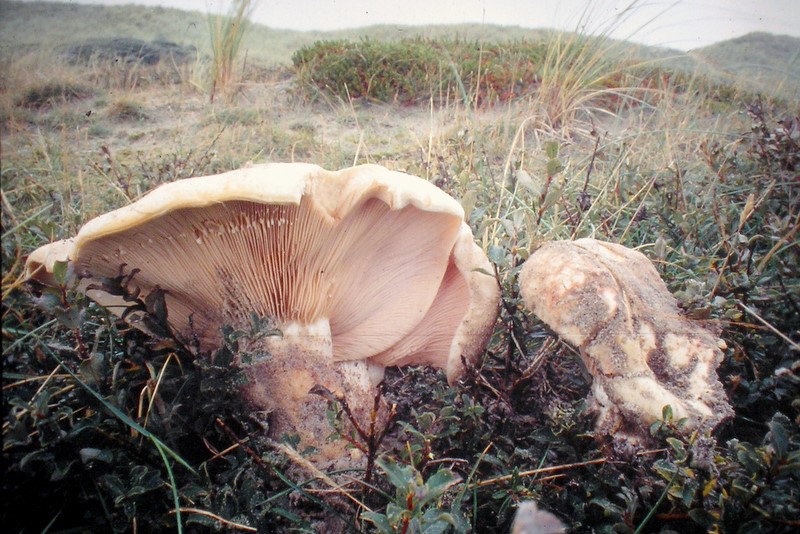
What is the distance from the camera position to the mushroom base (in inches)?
59.5

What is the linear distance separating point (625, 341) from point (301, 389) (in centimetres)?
100

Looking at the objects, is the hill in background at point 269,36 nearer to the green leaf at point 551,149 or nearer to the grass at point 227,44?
the grass at point 227,44

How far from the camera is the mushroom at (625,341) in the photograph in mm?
1296

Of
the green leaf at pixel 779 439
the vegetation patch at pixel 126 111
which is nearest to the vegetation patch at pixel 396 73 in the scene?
the vegetation patch at pixel 126 111

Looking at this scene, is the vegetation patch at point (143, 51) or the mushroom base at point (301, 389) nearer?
the mushroom base at point (301, 389)

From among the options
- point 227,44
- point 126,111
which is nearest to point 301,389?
point 126,111

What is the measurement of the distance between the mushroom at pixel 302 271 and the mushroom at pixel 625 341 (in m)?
0.27

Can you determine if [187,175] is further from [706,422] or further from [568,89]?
[568,89]

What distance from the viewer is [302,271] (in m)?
1.56

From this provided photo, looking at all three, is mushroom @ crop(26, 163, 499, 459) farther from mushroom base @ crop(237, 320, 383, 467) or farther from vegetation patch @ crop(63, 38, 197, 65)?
vegetation patch @ crop(63, 38, 197, 65)

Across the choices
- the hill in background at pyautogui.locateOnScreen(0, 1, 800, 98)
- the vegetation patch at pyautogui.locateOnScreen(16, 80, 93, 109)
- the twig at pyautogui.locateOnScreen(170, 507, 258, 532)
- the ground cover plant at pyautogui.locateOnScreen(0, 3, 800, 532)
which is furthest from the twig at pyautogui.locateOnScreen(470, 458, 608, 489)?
the vegetation patch at pyautogui.locateOnScreen(16, 80, 93, 109)

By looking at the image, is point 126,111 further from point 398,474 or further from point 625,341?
point 625,341

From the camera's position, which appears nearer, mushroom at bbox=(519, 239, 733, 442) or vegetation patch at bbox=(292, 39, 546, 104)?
mushroom at bbox=(519, 239, 733, 442)

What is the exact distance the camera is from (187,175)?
312cm
